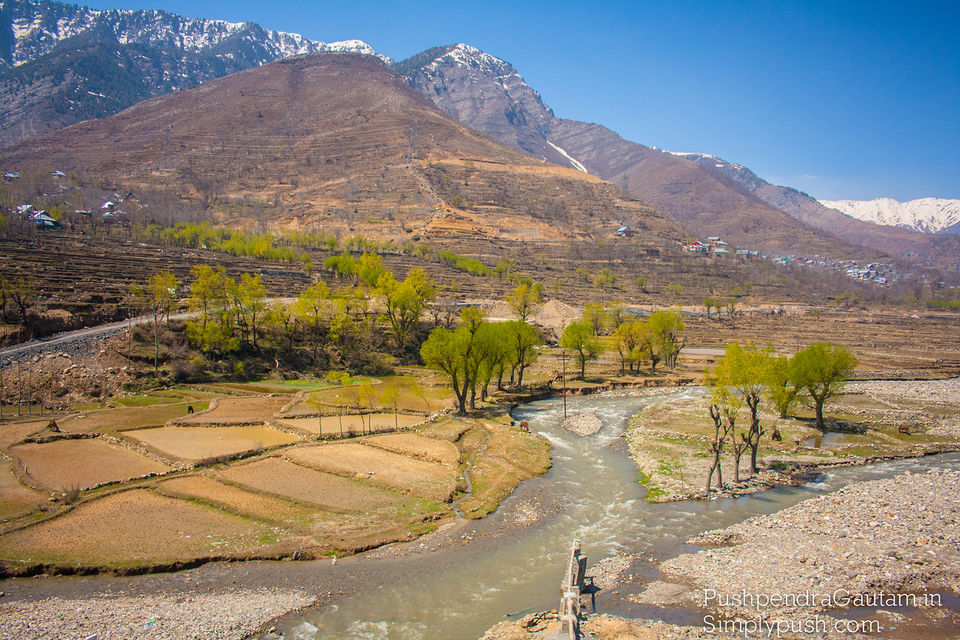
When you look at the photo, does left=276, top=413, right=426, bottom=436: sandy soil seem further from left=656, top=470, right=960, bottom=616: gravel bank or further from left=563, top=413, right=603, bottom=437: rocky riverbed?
left=656, top=470, right=960, bottom=616: gravel bank

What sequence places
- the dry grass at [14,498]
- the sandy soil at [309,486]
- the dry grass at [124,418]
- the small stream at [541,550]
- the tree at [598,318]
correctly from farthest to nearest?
the tree at [598,318]
the dry grass at [124,418]
the sandy soil at [309,486]
the dry grass at [14,498]
the small stream at [541,550]

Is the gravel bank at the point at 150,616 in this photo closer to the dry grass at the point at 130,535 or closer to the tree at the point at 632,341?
the dry grass at the point at 130,535

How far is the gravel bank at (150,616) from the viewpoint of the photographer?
60.1 feet

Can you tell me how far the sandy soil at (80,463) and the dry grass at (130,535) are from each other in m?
3.53

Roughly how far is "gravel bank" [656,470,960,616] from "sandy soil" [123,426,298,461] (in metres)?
28.3

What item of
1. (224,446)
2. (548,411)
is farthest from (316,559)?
(548,411)

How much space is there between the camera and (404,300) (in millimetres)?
75688

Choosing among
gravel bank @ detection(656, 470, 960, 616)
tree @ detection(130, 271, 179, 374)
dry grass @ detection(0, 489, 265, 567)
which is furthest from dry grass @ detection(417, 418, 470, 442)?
tree @ detection(130, 271, 179, 374)

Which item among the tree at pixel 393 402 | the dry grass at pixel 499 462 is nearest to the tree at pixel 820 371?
the dry grass at pixel 499 462

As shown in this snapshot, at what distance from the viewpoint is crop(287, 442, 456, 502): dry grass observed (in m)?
31.9

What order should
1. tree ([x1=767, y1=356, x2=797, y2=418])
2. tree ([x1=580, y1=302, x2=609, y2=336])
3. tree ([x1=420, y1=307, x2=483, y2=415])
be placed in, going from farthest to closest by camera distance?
tree ([x1=580, y1=302, x2=609, y2=336]), tree ([x1=420, y1=307, x2=483, y2=415]), tree ([x1=767, y1=356, x2=797, y2=418])

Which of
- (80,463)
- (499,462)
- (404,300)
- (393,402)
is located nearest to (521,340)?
(393,402)

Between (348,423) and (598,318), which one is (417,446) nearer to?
(348,423)

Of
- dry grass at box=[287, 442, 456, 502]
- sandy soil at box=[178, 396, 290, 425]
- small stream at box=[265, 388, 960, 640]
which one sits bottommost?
small stream at box=[265, 388, 960, 640]
